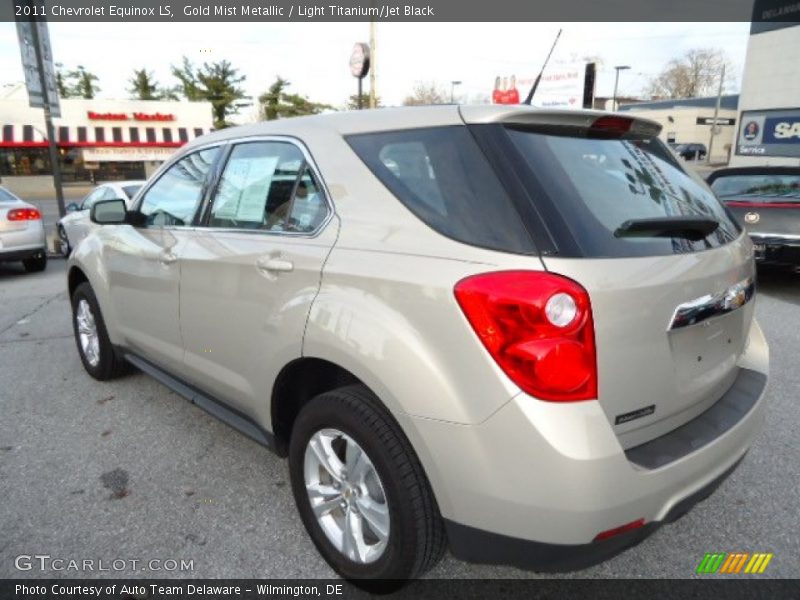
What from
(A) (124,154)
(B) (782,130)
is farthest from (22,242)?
(A) (124,154)

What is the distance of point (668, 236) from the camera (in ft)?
6.25

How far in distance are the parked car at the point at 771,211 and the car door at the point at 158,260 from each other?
602cm

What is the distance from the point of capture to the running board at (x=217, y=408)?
99.7 inches

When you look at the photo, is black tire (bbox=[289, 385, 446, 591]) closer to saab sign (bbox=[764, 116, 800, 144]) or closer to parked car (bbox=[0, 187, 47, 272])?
parked car (bbox=[0, 187, 47, 272])

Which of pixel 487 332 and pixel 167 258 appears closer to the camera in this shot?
pixel 487 332

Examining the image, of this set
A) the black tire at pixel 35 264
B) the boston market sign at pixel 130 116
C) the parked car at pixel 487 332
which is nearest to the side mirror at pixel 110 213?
the parked car at pixel 487 332

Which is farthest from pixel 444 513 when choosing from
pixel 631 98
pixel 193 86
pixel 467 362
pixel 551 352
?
pixel 631 98

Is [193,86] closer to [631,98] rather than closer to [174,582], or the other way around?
[174,582]

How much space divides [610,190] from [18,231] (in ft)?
31.0

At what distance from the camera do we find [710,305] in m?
1.93

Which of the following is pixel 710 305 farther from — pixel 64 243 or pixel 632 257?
pixel 64 243

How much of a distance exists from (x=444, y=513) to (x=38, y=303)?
7.08 m

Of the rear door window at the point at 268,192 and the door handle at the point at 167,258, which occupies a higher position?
the rear door window at the point at 268,192

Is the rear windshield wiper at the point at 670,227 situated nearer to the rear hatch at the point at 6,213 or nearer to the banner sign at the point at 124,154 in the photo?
the rear hatch at the point at 6,213
